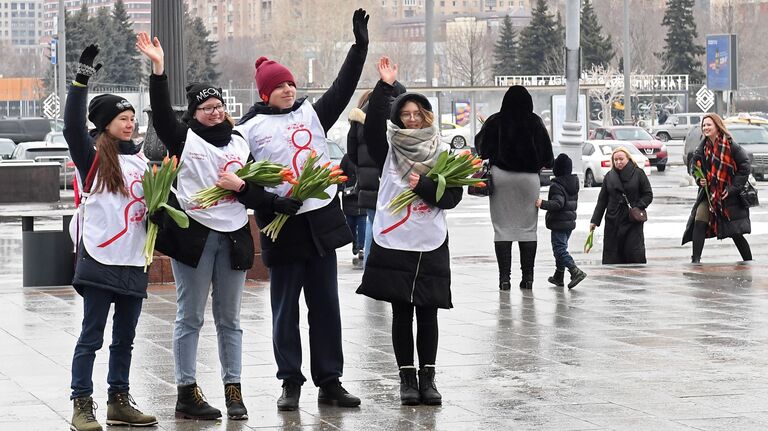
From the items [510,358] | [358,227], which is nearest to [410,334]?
[510,358]

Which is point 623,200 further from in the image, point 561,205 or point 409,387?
point 409,387

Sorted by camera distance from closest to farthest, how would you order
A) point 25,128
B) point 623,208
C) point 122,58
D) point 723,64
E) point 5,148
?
1. point 623,208
2. point 5,148
3. point 723,64
4. point 25,128
5. point 122,58

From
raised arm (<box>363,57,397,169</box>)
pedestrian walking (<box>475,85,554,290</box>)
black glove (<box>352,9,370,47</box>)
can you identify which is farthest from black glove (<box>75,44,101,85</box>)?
pedestrian walking (<box>475,85,554,290</box>)

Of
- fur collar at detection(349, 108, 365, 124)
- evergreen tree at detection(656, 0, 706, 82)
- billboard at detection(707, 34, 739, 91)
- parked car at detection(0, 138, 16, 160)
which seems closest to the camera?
fur collar at detection(349, 108, 365, 124)

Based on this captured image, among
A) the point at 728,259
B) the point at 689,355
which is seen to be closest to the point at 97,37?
the point at 728,259

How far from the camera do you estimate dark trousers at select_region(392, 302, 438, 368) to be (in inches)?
315

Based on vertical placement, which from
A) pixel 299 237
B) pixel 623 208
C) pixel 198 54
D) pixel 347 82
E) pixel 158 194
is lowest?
pixel 623 208

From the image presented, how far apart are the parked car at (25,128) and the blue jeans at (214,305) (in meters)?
55.6

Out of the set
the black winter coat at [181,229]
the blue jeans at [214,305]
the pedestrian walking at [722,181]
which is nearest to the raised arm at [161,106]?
the black winter coat at [181,229]

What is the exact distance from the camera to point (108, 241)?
727cm

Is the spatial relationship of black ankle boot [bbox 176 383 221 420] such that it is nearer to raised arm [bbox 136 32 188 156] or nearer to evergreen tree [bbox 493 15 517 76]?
raised arm [bbox 136 32 188 156]

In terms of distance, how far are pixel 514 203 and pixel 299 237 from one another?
5458 millimetres

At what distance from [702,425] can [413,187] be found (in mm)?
1943

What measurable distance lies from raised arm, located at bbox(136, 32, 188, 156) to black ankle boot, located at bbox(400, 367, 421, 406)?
5.45 ft
